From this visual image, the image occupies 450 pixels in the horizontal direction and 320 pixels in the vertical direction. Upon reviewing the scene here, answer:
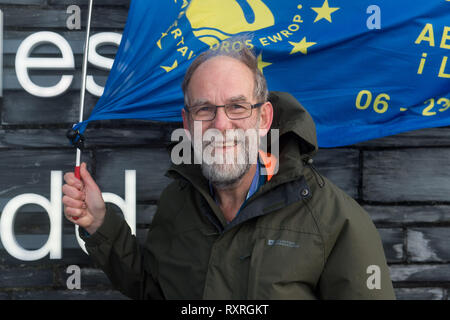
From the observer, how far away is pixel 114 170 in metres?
2.92

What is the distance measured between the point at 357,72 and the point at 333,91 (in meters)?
0.18

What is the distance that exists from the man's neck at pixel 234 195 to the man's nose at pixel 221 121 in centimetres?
25

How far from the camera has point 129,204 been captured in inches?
113

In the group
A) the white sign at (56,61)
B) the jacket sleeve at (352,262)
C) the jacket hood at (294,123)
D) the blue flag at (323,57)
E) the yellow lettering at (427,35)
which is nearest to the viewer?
the jacket sleeve at (352,262)

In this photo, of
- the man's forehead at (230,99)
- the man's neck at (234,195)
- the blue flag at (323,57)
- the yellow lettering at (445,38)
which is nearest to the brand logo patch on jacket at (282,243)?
the man's neck at (234,195)

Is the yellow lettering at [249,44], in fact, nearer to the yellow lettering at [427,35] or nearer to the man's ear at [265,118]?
the man's ear at [265,118]

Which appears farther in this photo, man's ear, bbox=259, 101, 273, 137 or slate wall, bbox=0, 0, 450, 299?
slate wall, bbox=0, 0, 450, 299

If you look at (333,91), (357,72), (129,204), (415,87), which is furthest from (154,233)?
(415,87)

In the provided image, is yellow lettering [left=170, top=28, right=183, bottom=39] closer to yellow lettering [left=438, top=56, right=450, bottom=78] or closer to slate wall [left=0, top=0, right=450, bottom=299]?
slate wall [left=0, top=0, right=450, bottom=299]

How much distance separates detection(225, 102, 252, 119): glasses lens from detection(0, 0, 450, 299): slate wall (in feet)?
3.42

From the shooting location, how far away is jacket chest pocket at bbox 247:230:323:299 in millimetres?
1767

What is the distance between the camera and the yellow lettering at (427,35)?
2553 mm

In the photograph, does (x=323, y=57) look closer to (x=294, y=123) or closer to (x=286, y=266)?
(x=294, y=123)

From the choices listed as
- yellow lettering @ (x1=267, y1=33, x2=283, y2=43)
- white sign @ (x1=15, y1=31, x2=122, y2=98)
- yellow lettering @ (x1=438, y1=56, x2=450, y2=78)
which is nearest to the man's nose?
yellow lettering @ (x1=267, y1=33, x2=283, y2=43)
